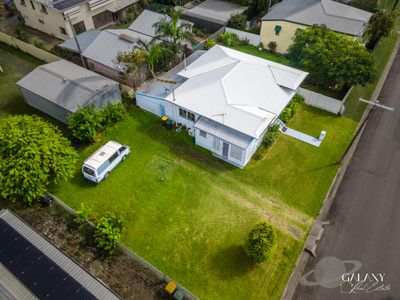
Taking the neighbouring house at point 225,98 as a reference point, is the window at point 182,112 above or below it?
below

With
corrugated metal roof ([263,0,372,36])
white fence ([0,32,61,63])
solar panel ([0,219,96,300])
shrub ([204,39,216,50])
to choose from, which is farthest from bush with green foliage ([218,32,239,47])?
solar panel ([0,219,96,300])

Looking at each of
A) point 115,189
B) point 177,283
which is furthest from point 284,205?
point 115,189

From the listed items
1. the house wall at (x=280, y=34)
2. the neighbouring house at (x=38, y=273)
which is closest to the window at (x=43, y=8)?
the house wall at (x=280, y=34)

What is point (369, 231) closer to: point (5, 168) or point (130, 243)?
point (130, 243)

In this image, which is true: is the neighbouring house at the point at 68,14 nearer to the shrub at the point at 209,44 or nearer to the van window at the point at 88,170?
the shrub at the point at 209,44

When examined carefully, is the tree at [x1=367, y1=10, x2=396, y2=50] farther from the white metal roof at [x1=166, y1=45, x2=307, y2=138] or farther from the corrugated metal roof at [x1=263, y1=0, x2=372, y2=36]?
the white metal roof at [x1=166, y1=45, x2=307, y2=138]

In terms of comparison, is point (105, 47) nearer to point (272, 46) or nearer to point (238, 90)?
point (238, 90)

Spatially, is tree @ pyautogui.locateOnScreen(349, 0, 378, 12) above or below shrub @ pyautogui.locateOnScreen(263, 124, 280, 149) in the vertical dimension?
above
